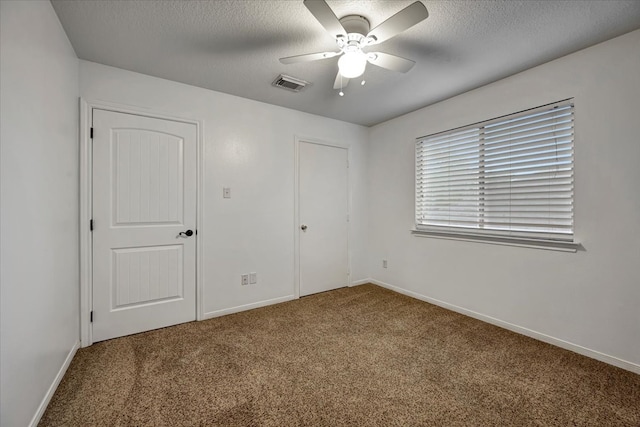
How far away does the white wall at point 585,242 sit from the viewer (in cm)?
200

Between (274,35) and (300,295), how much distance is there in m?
2.88

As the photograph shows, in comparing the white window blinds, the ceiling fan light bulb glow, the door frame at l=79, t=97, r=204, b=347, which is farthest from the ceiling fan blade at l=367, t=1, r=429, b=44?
the door frame at l=79, t=97, r=204, b=347

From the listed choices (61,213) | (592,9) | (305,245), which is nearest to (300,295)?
(305,245)

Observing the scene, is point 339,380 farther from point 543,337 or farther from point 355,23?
point 355,23

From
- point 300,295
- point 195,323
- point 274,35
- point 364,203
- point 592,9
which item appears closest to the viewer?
point 592,9

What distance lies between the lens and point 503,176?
272 centimetres

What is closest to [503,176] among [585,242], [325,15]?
[585,242]

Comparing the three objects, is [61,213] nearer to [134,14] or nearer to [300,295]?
[134,14]

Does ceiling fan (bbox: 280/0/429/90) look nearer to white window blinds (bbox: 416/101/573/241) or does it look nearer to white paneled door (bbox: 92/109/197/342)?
white window blinds (bbox: 416/101/573/241)

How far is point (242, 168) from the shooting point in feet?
10.4

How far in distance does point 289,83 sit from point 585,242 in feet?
9.64

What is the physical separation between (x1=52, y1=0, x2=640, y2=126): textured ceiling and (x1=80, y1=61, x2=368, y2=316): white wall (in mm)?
200

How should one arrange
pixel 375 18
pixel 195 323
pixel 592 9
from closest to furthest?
pixel 592 9 → pixel 375 18 → pixel 195 323

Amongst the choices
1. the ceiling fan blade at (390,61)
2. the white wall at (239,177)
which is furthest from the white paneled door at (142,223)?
the ceiling fan blade at (390,61)
